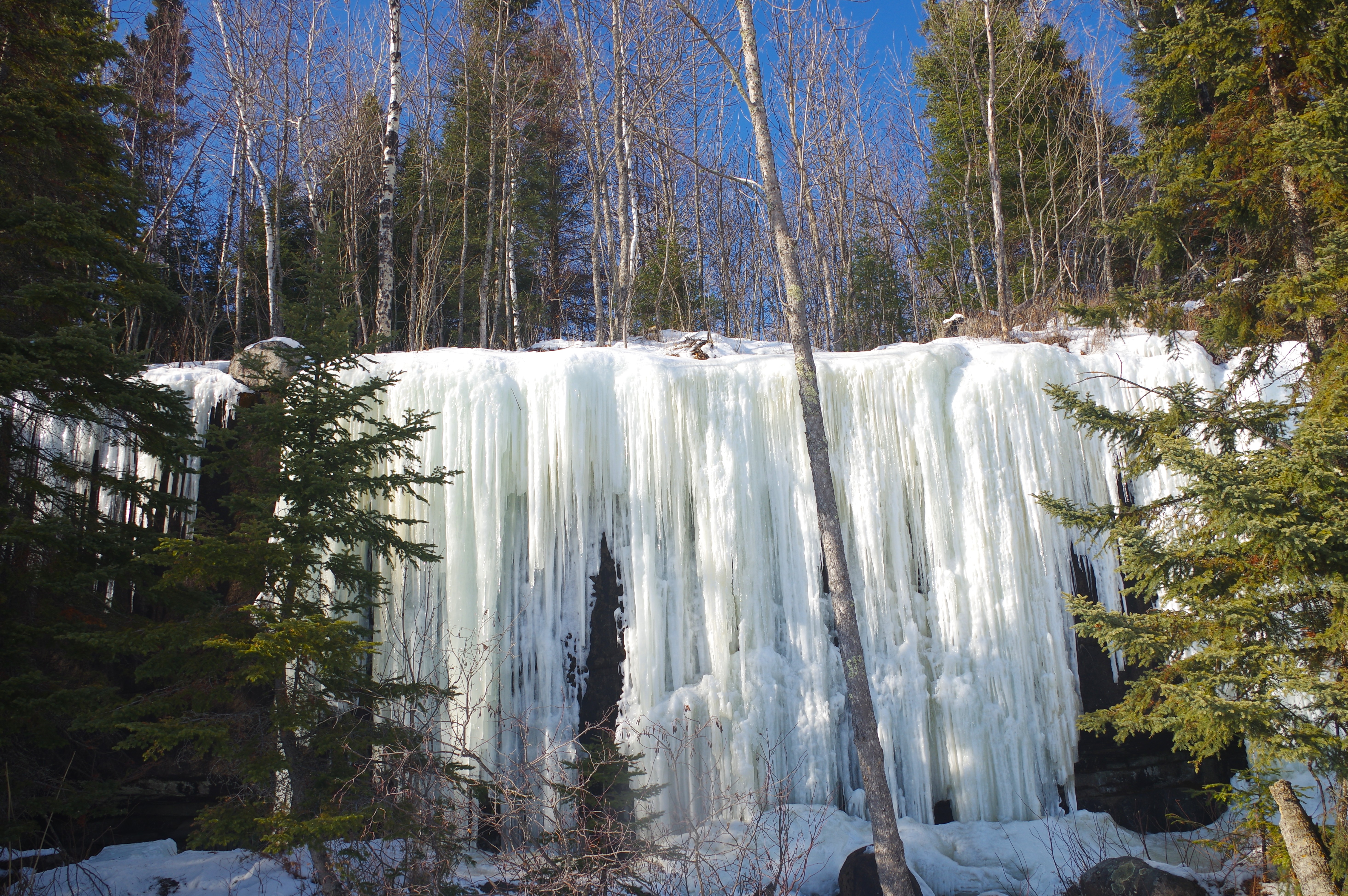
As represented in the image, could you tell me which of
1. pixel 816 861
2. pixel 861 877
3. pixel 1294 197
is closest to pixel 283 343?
pixel 816 861

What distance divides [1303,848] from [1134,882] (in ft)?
4.44

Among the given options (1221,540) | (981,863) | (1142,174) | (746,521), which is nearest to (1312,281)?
(1221,540)

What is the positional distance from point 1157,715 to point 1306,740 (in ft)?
2.36

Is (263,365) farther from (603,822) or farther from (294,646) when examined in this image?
(603,822)

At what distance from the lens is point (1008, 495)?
723 cm

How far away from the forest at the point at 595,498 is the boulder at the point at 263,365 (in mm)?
95

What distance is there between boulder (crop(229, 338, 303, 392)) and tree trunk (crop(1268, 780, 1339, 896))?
6.95m

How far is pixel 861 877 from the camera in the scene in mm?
5586

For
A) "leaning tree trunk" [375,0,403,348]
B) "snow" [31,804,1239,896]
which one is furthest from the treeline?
"snow" [31,804,1239,896]

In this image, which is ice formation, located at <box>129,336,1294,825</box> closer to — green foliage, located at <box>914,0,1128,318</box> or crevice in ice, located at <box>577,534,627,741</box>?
crevice in ice, located at <box>577,534,627,741</box>

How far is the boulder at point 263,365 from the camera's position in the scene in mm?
4605

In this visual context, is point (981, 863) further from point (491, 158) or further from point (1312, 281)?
point (491, 158)

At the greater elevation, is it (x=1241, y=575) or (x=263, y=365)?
(x=263, y=365)

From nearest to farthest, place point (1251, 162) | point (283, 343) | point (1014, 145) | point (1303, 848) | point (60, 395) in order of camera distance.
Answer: point (1303, 848)
point (60, 395)
point (1251, 162)
point (283, 343)
point (1014, 145)
